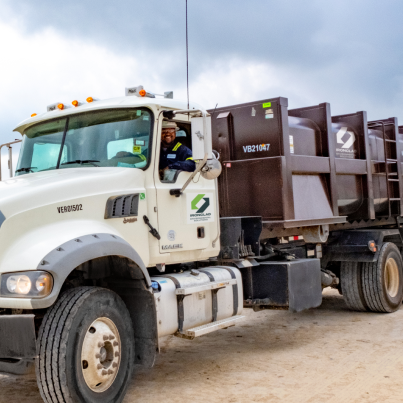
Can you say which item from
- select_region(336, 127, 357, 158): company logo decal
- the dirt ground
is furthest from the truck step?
select_region(336, 127, 357, 158): company logo decal

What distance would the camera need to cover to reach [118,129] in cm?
504

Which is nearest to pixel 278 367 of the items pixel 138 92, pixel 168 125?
pixel 168 125

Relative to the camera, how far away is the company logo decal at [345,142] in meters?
8.02

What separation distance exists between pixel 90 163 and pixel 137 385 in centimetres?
210

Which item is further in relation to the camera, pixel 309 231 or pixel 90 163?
pixel 309 231

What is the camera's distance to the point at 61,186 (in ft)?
14.6

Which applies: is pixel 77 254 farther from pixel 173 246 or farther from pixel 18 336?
pixel 173 246

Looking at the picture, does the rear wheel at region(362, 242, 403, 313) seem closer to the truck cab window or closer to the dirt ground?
the dirt ground

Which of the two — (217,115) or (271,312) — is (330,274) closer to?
(271,312)

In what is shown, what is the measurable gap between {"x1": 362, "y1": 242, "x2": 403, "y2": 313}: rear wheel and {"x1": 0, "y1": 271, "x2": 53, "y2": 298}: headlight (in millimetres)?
5711

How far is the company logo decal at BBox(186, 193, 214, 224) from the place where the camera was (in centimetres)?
539

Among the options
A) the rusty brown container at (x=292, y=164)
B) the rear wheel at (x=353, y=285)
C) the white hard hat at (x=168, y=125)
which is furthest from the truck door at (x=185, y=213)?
the rear wheel at (x=353, y=285)

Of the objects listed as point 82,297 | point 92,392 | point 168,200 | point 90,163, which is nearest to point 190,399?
point 92,392

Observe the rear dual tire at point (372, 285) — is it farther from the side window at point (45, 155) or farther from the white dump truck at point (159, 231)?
the side window at point (45, 155)
